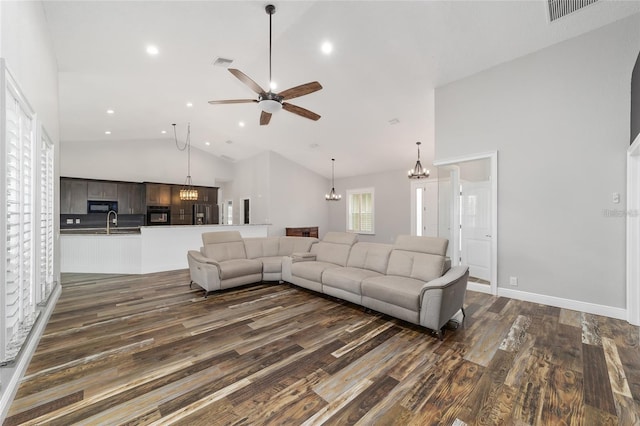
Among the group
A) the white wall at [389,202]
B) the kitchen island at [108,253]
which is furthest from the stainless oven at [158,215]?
the white wall at [389,202]

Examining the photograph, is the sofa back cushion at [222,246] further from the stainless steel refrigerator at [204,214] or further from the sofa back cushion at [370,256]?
the stainless steel refrigerator at [204,214]

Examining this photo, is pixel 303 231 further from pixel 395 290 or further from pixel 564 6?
pixel 564 6

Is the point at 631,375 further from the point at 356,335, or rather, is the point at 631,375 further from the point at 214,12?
the point at 214,12

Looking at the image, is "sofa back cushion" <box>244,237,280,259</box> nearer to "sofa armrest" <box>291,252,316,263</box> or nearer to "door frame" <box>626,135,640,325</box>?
"sofa armrest" <box>291,252,316,263</box>

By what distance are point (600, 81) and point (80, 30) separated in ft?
21.2

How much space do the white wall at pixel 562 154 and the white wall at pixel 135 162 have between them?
8480 mm

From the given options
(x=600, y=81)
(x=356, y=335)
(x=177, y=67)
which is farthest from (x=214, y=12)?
(x=600, y=81)

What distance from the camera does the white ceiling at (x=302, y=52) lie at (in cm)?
319

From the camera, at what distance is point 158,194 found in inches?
338

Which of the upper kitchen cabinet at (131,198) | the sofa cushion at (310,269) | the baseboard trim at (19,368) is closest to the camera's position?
the baseboard trim at (19,368)

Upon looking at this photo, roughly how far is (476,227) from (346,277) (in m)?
2.88

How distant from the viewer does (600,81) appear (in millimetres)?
3355

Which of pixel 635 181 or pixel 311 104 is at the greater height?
pixel 311 104

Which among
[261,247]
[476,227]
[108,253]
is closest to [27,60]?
[261,247]
